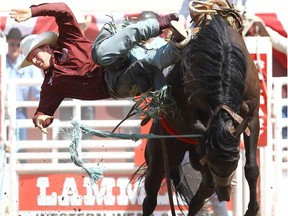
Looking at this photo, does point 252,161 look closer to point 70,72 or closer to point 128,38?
point 128,38

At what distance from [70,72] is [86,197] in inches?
73.1

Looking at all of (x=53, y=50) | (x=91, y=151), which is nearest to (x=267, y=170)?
(x=91, y=151)

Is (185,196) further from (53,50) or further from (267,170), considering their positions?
(53,50)

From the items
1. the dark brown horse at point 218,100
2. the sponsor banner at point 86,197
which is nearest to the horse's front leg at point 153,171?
the dark brown horse at point 218,100

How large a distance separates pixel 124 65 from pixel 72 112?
240 centimetres

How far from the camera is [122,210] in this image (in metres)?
7.95

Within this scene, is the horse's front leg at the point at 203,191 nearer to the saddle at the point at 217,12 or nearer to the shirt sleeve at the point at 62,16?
the saddle at the point at 217,12

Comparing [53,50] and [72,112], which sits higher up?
[53,50]

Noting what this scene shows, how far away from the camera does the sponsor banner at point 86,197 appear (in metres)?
7.95

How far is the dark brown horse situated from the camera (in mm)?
5598

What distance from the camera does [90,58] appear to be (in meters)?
6.43

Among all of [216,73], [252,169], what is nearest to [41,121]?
[216,73]

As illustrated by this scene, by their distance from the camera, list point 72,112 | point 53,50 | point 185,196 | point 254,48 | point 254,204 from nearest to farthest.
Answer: point 254,204 → point 53,50 → point 185,196 → point 254,48 → point 72,112

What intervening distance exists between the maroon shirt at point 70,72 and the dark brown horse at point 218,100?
0.52 m
